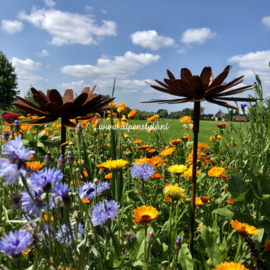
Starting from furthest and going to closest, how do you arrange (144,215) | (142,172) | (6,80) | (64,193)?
(6,80)
(142,172)
(144,215)
(64,193)

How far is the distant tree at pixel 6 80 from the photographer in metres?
28.0

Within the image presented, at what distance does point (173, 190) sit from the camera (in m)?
1.00

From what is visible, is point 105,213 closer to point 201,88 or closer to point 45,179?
point 45,179

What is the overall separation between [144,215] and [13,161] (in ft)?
1.93

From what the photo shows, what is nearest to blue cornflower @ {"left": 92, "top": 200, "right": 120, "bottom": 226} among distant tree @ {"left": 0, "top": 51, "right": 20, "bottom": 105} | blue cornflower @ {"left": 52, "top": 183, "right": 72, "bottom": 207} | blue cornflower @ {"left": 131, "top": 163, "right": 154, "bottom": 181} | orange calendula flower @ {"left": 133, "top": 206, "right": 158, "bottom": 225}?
orange calendula flower @ {"left": 133, "top": 206, "right": 158, "bottom": 225}

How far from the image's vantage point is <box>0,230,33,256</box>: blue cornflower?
0.51 meters

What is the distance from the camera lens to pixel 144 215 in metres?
0.92

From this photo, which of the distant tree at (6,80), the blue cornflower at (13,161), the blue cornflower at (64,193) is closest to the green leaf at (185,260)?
the blue cornflower at (64,193)

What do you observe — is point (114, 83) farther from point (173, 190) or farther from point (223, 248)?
point (223, 248)

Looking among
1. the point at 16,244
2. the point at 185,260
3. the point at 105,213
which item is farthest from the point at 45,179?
the point at 185,260

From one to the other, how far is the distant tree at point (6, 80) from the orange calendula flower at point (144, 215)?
31.4 m

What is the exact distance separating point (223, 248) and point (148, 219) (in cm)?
45

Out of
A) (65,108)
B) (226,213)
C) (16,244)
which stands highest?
(65,108)

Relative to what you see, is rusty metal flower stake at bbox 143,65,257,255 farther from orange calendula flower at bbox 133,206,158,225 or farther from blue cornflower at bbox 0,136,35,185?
blue cornflower at bbox 0,136,35,185
